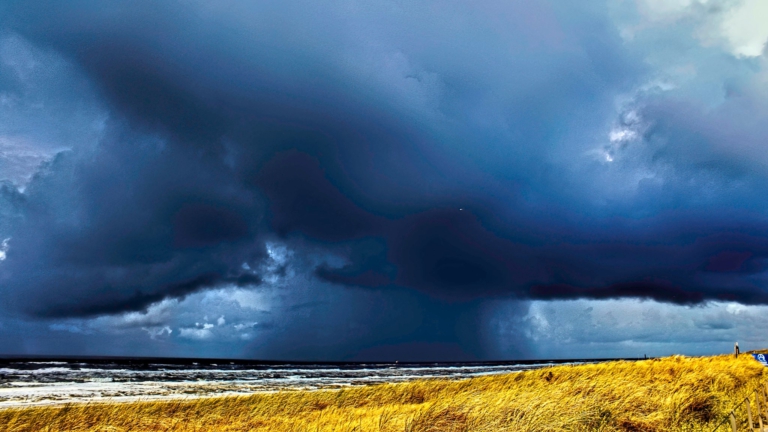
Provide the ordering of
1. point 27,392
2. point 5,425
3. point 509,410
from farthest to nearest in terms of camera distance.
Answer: point 27,392 → point 5,425 → point 509,410

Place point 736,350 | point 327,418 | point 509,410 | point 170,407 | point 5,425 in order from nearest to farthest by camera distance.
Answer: point 509,410
point 327,418
point 5,425
point 170,407
point 736,350

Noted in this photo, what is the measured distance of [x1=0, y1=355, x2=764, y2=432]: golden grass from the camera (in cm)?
1102

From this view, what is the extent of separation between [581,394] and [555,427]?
4.58m

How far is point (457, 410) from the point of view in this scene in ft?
40.0

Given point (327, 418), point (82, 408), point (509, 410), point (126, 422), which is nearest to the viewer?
point (509, 410)

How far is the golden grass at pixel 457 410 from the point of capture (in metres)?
11.0

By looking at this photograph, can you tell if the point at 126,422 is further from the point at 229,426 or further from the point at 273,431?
the point at 273,431

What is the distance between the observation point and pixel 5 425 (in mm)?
14438

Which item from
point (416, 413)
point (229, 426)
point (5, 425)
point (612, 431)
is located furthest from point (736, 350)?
point (5, 425)

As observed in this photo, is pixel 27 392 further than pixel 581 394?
Yes

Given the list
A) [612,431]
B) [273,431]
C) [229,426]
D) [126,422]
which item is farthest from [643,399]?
[126,422]

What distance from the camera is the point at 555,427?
33.7 feet

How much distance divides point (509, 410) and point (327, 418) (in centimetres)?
507

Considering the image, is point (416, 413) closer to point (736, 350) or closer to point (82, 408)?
point (82, 408)
